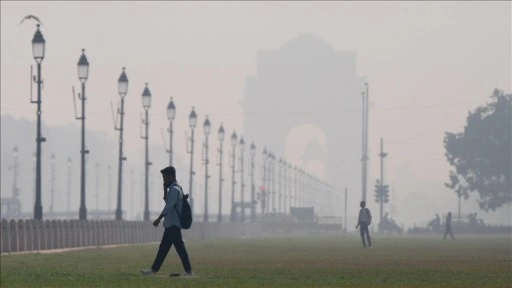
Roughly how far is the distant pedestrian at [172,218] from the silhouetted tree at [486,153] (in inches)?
5954

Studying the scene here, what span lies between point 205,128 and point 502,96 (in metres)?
82.1

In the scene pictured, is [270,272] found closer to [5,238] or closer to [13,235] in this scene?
[5,238]

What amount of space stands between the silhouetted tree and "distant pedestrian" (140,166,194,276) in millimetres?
151222

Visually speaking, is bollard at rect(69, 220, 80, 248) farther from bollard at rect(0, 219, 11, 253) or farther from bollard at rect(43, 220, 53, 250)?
bollard at rect(0, 219, 11, 253)

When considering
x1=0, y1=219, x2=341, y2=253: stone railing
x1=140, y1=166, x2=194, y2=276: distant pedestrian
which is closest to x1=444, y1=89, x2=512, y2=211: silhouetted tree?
x1=0, y1=219, x2=341, y2=253: stone railing

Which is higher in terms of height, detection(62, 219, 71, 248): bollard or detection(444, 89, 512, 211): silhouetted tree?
detection(444, 89, 512, 211): silhouetted tree

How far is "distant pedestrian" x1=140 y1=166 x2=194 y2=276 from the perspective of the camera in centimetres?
3362

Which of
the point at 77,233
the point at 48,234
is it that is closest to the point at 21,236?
the point at 48,234

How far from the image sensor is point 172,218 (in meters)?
A: 34.3

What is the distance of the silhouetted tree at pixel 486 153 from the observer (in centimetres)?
18588

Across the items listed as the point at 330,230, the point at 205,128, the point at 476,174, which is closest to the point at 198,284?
the point at 205,128

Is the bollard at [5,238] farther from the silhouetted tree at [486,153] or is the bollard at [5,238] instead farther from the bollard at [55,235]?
the silhouetted tree at [486,153]

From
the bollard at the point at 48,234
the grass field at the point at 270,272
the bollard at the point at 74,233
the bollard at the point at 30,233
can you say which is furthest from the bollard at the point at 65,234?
the grass field at the point at 270,272

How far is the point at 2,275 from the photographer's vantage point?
34.7 m
